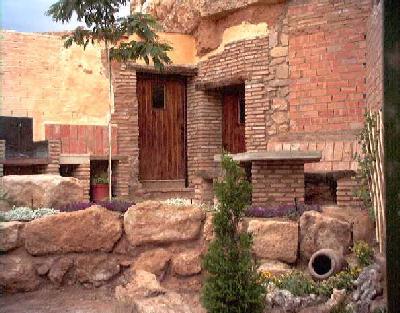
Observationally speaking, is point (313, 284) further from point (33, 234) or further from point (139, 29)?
point (139, 29)

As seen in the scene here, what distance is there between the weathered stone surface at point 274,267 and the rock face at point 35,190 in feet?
9.90

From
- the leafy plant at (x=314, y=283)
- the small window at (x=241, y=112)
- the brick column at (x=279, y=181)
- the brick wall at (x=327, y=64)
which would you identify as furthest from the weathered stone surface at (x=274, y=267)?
the small window at (x=241, y=112)

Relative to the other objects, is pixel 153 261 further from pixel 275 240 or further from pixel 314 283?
pixel 314 283

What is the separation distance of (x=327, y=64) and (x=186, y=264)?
5.21 meters

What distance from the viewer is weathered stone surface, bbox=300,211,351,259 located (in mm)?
6156

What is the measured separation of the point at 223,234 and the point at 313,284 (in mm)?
1938

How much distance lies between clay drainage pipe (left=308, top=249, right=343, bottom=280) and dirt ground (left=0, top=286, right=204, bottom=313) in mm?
1384

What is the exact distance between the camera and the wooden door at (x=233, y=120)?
1218 centimetres

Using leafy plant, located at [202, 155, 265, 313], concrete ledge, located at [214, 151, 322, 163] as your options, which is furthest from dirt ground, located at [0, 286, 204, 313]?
concrete ledge, located at [214, 151, 322, 163]

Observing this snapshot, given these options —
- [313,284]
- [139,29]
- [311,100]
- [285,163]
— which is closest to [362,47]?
[311,100]

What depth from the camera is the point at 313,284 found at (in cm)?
547

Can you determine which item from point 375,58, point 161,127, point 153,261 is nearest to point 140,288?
point 153,261

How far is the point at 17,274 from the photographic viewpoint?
19.5 feet

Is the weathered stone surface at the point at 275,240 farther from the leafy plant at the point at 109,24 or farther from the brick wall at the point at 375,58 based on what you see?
the leafy plant at the point at 109,24
